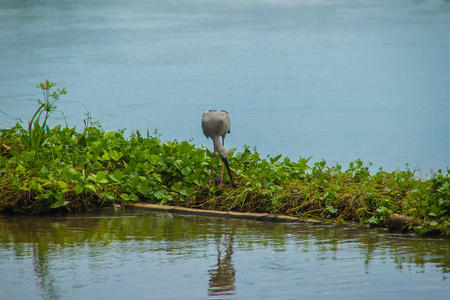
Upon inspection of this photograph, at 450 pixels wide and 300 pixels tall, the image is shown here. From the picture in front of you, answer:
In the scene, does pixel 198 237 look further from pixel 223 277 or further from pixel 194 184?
pixel 194 184

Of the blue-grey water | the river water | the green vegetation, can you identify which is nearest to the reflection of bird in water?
the river water

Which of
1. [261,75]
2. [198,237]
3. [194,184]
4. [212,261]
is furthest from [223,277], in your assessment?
[261,75]

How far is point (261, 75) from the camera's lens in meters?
19.2

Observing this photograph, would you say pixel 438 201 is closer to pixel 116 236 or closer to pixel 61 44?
pixel 116 236

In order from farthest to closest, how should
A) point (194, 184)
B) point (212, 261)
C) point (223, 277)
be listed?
point (194, 184) < point (212, 261) < point (223, 277)

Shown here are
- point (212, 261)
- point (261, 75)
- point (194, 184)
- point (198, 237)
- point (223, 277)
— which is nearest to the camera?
point (223, 277)

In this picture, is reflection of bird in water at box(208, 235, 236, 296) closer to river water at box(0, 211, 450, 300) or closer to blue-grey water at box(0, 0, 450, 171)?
river water at box(0, 211, 450, 300)

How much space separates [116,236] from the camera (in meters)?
6.97

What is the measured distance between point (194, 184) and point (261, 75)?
11.4 metres

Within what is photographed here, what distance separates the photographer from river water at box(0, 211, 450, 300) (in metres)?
5.35

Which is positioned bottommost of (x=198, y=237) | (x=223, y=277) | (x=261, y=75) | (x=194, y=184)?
(x=223, y=277)

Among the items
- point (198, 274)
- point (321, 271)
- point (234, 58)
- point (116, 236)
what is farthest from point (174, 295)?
point (234, 58)

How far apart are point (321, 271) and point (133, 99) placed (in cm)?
1134

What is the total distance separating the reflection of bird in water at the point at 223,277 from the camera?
536 cm
